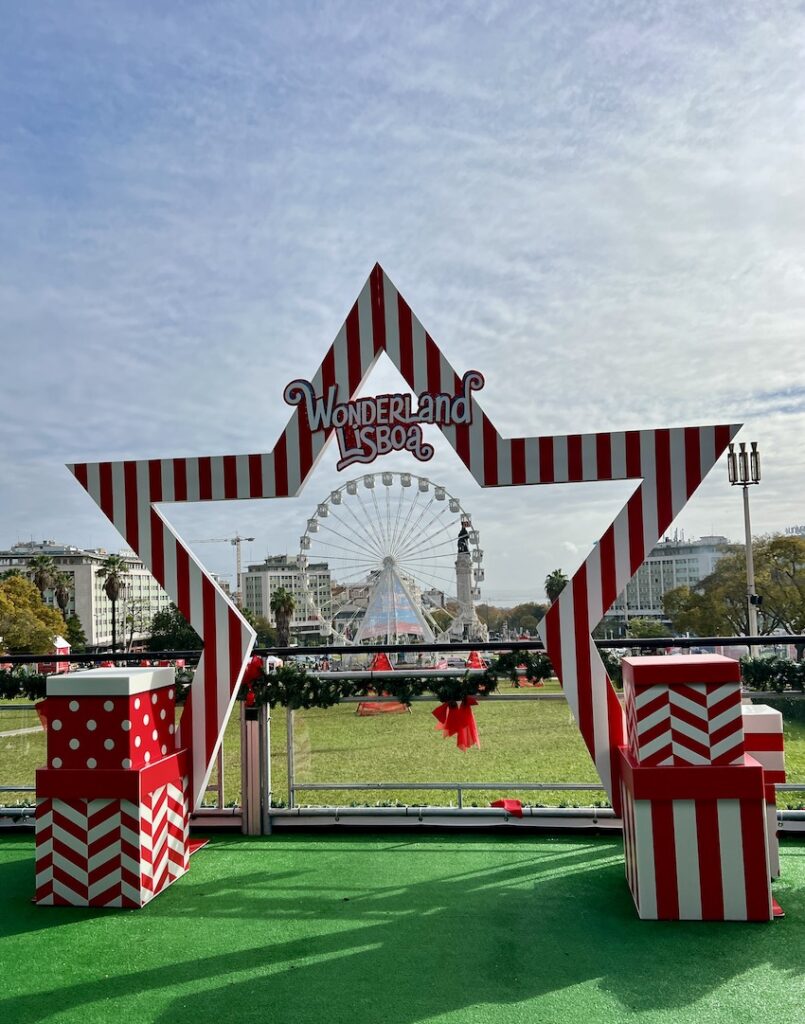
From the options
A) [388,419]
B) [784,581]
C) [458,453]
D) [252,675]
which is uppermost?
[388,419]

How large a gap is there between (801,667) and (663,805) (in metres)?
1.85

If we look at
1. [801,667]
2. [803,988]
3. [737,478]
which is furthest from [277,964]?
[737,478]

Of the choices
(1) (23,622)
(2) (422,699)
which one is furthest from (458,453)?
(1) (23,622)

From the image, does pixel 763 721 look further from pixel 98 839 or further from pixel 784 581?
pixel 784 581

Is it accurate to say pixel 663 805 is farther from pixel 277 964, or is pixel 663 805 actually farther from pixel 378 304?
pixel 378 304

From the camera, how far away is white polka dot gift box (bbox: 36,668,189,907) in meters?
4.23

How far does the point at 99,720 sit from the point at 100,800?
43 centimetres

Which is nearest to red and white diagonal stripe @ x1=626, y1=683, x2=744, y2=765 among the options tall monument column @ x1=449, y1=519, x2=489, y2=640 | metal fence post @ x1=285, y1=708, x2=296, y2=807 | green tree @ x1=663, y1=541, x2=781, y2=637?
metal fence post @ x1=285, y1=708, x2=296, y2=807

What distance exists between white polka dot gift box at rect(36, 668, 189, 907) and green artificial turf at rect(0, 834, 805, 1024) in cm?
14

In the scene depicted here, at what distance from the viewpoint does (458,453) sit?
5102 mm

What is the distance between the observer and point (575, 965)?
3.30 meters

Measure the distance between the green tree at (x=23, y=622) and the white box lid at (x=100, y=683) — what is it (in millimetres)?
46618

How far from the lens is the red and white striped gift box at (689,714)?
12.8 ft

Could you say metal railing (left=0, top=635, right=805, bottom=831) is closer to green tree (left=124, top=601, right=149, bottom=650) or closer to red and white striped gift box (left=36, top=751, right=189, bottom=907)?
red and white striped gift box (left=36, top=751, right=189, bottom=907)
